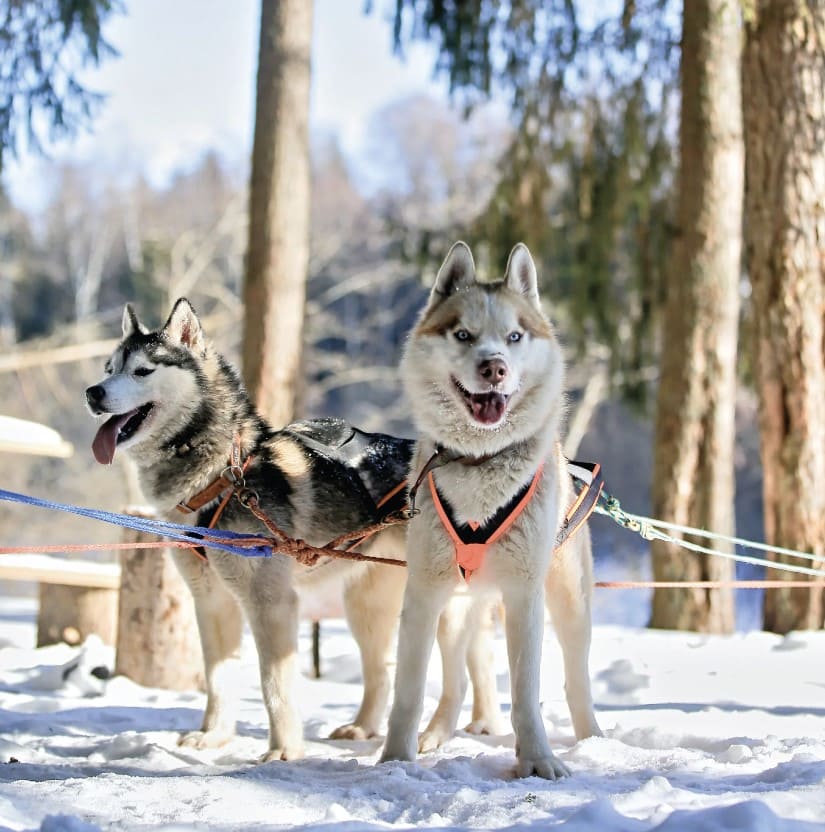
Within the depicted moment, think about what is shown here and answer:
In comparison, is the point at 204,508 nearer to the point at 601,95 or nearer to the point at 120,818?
the point at 120,818

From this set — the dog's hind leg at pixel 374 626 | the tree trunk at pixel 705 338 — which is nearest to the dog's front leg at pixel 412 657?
the dog's hind leg at pixel 374 626

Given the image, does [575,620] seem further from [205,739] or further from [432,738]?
[205,739]

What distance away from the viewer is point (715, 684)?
517cm

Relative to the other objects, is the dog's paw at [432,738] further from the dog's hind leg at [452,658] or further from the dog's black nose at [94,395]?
the dog's black nose at [94,395]

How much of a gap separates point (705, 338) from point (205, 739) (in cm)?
487

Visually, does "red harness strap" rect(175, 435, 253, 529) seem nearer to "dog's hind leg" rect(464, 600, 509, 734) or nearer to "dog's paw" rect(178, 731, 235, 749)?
A: "dog's paw" rect(178, 731, 235, 749)

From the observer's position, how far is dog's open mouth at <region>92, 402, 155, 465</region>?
12.7 ft

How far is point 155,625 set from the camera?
5.57 m

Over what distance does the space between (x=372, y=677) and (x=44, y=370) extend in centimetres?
1429

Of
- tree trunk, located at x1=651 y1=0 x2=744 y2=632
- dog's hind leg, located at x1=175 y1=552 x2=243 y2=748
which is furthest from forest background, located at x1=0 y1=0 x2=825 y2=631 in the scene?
dog's hind leg, located at x1=175 y1=552 x2=243 y2=748

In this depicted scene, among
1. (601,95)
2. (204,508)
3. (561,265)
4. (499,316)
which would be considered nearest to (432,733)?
(204,508)

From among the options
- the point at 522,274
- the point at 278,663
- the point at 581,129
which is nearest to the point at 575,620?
the point at 278,663

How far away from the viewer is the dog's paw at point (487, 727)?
4.18 metres

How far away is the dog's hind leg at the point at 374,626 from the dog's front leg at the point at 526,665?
113cm
